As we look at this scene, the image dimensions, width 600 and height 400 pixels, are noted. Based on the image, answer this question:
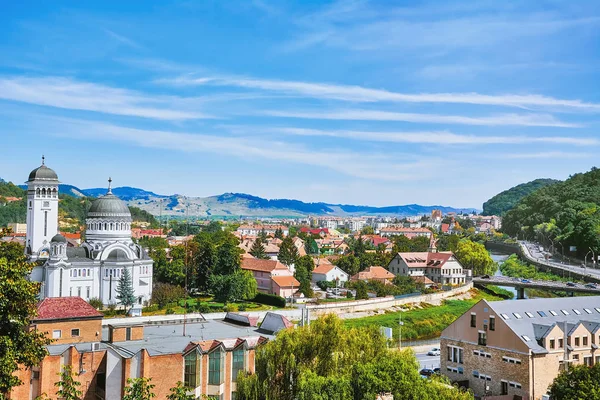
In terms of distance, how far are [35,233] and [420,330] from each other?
1588 inches

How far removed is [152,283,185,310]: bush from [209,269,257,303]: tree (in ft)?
12.0

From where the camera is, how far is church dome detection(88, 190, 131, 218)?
228 feet

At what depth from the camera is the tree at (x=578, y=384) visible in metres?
27.2

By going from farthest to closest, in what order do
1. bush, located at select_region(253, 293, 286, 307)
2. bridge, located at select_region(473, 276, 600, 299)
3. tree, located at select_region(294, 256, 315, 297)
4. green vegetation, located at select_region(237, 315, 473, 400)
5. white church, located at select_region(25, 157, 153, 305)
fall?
1. tree, located at select_region(294, 256, 315, 297)
2. bridge, located at select_region(473, 276, 600, 299)
3. bush, located at select_region(253, 293, 286, 307)
4. white church, located at select_region(25, 157, 153, 305)
5. green vegetation, located at select_region(237, 315, 473, 400)

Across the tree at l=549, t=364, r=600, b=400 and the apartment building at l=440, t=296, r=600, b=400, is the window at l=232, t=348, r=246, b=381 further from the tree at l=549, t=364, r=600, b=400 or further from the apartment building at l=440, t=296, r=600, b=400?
the tree at l=549, t=364, r=600, b=400

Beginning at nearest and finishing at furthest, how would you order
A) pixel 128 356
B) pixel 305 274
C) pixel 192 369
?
pixel 128 356 → pixel 192 369 → pixel 305 274

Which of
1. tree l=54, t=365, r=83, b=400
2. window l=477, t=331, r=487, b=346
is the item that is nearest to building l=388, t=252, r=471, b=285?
window l=477, t=331, r=487, b=346

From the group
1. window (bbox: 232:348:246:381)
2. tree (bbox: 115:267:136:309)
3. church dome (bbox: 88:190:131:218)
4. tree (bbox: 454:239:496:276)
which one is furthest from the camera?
tree (bbox: 454:239:496:276)

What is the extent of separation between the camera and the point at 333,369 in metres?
28.8

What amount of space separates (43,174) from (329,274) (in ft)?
123

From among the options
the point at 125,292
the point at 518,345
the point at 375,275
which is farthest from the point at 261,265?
the point at 518,345

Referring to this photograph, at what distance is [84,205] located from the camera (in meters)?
187

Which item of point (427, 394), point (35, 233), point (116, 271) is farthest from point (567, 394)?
point (35, 233)

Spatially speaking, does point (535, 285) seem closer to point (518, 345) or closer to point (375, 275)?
point (375, 275)
